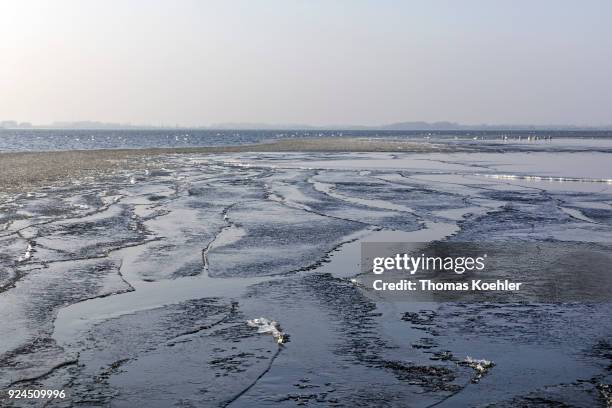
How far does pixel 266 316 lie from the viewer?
11141mm

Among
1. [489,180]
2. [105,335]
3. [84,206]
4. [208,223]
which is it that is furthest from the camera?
[489,180]

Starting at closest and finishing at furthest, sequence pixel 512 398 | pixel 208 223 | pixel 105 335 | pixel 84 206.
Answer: pixel 512 398, pixel 105 335, pixel 208 223, pixel 84 206

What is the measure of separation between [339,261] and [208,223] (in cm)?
769

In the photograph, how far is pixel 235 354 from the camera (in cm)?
922

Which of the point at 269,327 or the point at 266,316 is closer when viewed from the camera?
the point at 269,327

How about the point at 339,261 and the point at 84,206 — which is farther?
the point at 84,206

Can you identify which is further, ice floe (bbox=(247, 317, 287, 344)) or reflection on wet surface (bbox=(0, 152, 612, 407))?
ice floe (bbox=(247, 317, 287, 344))

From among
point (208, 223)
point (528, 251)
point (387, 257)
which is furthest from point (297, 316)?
point (208, 223)

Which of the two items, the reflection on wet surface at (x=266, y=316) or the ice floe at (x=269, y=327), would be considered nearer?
the reflection on wet surface at (x=266, y=316)

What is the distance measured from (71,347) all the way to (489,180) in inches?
1369

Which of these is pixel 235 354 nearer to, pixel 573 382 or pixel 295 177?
pixel 573 382

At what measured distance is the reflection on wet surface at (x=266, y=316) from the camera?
26.2 ft

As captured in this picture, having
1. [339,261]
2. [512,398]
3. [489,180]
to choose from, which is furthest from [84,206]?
[489,180]

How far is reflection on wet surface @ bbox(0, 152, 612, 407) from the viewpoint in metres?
7.99
